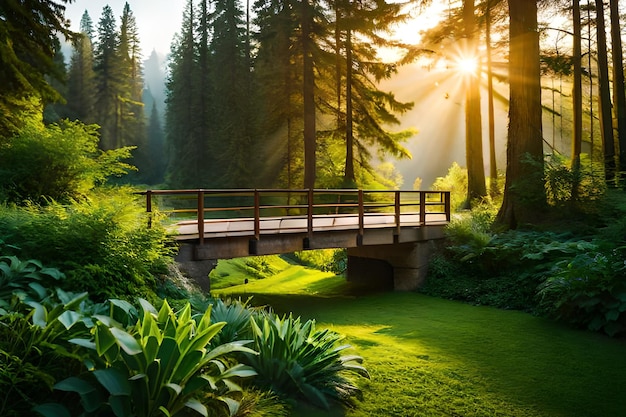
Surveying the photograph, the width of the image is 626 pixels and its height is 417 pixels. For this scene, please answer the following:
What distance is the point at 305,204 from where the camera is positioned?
21.0m

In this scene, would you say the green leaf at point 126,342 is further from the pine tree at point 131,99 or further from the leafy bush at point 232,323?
the pine tree at point 131,99

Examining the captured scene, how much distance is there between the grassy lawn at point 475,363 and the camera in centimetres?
480

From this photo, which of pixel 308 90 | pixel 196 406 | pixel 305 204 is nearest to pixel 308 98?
pixel 308 90

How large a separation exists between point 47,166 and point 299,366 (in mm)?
6982

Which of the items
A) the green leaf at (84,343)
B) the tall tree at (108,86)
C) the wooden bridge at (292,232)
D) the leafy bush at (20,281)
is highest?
the tall tree at (108,86)

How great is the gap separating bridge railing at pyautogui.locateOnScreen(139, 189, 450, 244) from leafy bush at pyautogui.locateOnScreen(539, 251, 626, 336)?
468cm

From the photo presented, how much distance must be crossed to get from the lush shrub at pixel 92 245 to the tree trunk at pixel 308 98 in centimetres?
1462

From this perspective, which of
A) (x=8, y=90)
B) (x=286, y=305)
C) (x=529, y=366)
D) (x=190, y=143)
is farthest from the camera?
(x=190, y=143)

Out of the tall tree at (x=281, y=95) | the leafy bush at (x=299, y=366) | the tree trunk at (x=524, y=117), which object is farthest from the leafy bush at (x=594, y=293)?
the tall tree at (x=281, y=95)

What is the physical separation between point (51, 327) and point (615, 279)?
320 inches

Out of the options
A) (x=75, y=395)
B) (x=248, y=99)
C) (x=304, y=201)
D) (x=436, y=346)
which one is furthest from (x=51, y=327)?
(x=248, y=99)

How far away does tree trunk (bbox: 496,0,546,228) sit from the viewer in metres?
12.8

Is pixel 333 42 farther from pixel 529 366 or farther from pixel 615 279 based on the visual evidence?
pixel 529 366

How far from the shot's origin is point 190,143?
40094 millimetres
